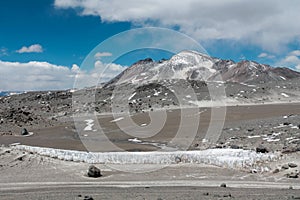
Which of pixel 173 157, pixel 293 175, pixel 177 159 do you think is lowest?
pixel 293 175

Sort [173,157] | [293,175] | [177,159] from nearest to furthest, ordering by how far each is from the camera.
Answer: [293,175], [177,159], [173,157]

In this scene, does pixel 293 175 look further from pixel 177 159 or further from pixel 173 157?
pixel 173 157

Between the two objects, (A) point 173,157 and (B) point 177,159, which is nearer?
(B) point 177,159

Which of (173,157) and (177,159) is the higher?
(173,157)

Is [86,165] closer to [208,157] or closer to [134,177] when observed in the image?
[134,177]

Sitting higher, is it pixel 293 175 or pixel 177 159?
pixel 177 159

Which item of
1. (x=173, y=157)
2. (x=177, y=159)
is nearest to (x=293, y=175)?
(x=177, y=159)

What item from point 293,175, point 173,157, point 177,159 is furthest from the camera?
point 173,157

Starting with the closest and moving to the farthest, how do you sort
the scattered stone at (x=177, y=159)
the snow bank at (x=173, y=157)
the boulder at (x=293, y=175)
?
the boulder at (x=293, y=175), the snow bank at (x=173, y=157), the scattered stone at (x=177, y=159)

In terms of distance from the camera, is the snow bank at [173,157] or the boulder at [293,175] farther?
the snow bank at [173,157]

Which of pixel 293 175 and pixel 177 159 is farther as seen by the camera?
pixel 177 159

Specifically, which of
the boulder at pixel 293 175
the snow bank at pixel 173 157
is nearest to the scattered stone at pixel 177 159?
the snow bank at pixel 173 157

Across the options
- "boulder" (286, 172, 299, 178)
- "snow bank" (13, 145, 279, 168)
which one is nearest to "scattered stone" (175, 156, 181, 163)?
"snow bank" (13, 145, 279, 168)

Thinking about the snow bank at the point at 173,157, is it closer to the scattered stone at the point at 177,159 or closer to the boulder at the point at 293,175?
the scattered stone at the point at 177,159
